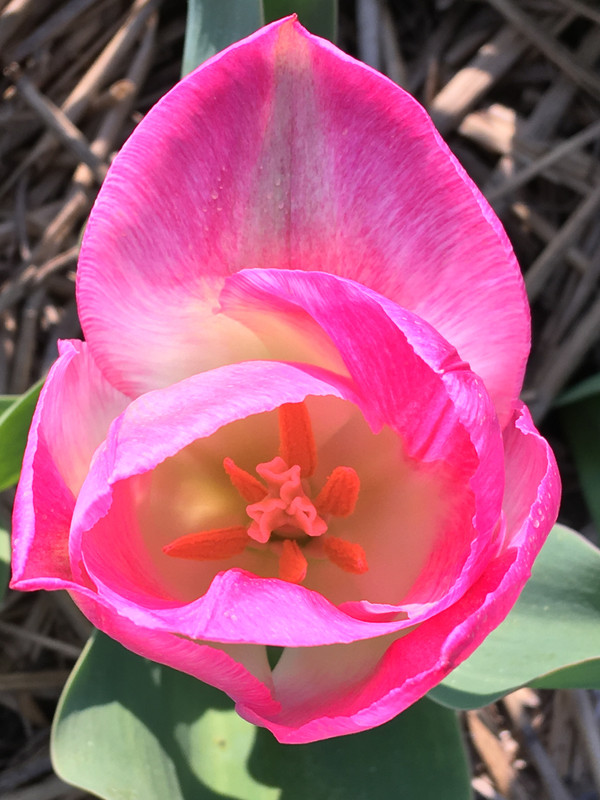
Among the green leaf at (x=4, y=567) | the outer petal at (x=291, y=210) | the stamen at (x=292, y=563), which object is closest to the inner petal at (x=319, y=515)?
the stamen at (x=292, y=563)

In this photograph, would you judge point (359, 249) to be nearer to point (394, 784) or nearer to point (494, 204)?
point (394, 784)

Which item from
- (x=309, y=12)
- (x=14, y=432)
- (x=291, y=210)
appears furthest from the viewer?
(x=309, y=12)

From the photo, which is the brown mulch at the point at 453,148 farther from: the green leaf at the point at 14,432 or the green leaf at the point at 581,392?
the green leaf at the point at 14,432

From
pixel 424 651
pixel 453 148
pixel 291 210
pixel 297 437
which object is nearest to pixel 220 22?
pixel 291 210

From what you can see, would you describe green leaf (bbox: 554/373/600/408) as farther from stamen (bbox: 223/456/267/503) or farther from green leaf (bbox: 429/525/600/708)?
stamen (bbox: 223/456/267/503)

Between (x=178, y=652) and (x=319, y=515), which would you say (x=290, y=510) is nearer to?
(x=319, y=515)

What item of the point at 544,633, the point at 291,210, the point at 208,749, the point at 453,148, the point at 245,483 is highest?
the point at 291,210
